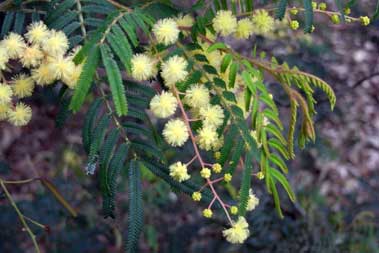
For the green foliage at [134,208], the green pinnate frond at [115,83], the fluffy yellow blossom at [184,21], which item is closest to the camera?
the green pinnate frond at [115,83]

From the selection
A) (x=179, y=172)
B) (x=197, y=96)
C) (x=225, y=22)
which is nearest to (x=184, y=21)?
(x=225, y=22)

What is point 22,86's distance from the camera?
105 cm

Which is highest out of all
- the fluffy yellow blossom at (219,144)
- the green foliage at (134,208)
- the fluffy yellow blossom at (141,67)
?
the fluffy yellow blossom at (141,67)

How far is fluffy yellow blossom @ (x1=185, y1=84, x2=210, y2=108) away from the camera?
3.29ft

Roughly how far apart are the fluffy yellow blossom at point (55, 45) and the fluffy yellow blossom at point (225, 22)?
28cm

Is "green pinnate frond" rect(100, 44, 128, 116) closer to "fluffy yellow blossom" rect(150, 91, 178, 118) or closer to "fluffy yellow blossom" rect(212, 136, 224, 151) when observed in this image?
"fluffy yellow blossom" rect(150, 91, 178, 118)

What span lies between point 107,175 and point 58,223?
3.50 feet

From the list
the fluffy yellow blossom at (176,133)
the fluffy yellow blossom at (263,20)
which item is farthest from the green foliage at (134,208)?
the fluffy yellow blossom at (263,20)

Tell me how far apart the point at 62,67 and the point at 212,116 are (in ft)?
0.87

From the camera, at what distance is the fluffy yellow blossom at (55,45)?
1000 mm

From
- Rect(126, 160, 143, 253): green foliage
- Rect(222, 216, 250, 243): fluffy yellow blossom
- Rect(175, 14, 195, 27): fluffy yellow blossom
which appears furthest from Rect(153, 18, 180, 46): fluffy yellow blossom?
Rect(222, 216, 250, 243): fluffy yellow blossom

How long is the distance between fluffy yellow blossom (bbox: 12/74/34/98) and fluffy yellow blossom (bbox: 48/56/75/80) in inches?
3.1

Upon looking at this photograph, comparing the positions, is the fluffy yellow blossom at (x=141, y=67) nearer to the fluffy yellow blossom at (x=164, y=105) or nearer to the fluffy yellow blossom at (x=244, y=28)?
the fluffy yellow blossom at (x=164, y=105)

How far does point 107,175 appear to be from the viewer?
1.06 meters
